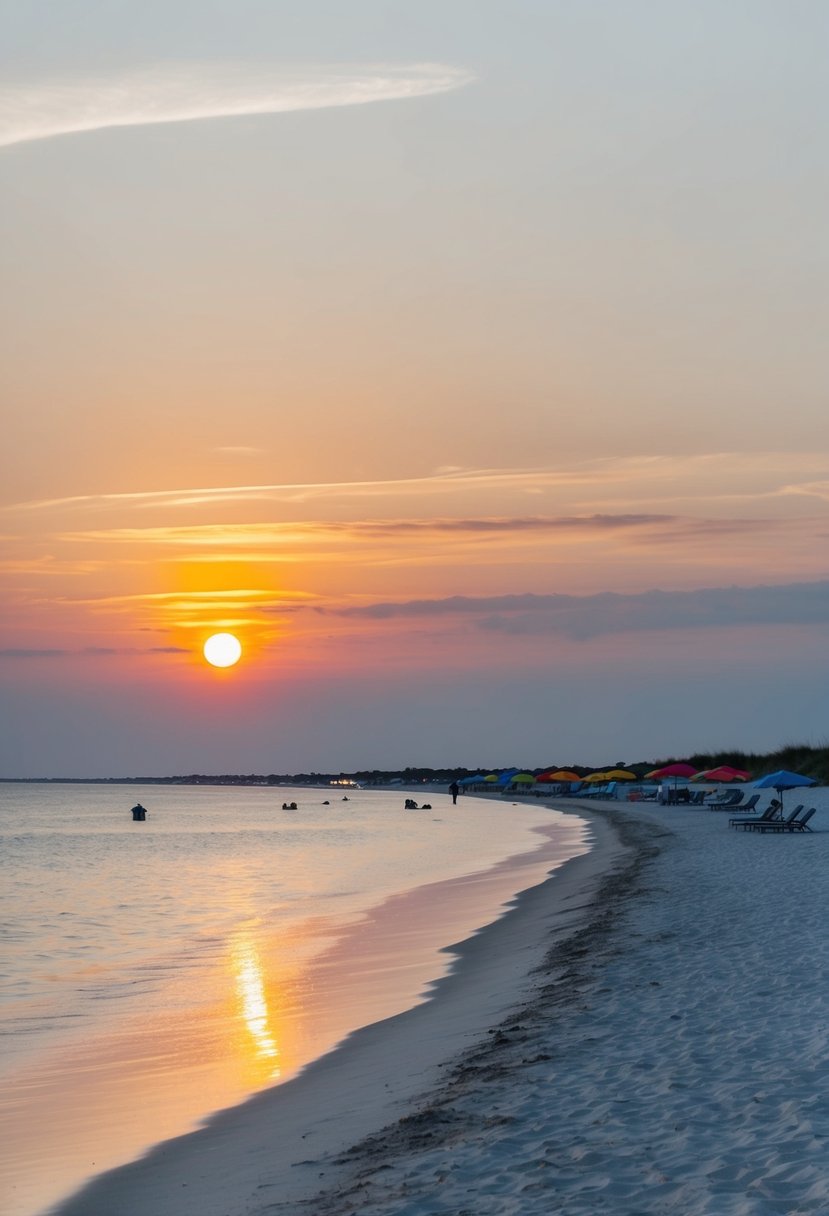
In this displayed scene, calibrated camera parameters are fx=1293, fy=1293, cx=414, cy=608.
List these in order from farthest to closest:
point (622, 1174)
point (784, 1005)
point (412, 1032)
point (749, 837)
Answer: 1. point (749, 837)
2. point (412, 1032)
3. point (784, 1005)
4. point (622, 1174)

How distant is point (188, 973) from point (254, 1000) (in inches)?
134

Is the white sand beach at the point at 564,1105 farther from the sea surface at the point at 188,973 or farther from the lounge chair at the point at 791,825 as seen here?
the lounge chair at the point at 791,825

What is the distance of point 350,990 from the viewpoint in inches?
642

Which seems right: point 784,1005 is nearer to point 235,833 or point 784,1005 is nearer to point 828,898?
point 828,898

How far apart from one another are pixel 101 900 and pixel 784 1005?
25390mm

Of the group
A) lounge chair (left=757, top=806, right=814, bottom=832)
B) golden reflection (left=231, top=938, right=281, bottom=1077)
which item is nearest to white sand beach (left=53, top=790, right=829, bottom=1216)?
golden reflection (left=231, top=938, right=281, bottom=1077)

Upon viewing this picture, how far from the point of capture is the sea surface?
420 inches

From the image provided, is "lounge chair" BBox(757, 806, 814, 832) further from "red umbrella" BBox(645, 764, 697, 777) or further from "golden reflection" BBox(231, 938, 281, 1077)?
"red umbrella" BBox(645, 764, 697, 777)

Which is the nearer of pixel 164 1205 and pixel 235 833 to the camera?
pixel 164 1205

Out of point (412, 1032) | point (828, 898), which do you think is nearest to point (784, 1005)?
point (412, 1032)

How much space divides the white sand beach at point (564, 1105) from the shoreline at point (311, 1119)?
3 cm

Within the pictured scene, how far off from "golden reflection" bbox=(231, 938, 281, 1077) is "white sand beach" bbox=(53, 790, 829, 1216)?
3.10 ft

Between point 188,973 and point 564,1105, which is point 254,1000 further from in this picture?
point 564,1105

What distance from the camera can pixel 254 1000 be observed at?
52.8 ft
